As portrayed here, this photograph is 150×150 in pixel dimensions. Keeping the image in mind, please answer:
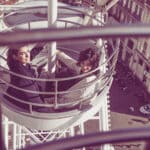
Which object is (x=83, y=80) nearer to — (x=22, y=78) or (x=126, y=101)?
(x=22, y=78)

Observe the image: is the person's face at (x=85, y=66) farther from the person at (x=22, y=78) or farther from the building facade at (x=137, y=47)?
the building facade at (x=137, y=47)

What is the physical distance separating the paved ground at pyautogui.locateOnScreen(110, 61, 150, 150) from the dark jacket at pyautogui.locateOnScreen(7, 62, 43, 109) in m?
21.3

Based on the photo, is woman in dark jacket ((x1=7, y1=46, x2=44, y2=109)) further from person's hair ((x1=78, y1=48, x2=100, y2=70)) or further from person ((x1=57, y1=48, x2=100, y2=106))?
person's hair ((x1=78, y1=48, x2=100, y2=70))

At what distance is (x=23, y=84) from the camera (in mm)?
5836

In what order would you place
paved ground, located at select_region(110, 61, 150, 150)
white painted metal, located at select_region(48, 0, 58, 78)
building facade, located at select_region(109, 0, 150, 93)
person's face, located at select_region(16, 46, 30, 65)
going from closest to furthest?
1. person's face, located at select_region(16, 46, 30, 65)
2. white painted metal, located at select_region(48, 0, 58, 78)
3. paved ground, located at select_region(110, 61, 150, 150)
4. building facade, located at select_region(109, 0, 150, 93)

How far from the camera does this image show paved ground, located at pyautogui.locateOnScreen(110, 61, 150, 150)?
1102 inches

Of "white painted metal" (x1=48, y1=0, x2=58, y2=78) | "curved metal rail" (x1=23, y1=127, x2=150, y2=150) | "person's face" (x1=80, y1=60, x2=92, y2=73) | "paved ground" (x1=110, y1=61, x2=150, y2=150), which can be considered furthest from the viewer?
"paved ground" (x1=110, y1=61, x2=150, y2=150)

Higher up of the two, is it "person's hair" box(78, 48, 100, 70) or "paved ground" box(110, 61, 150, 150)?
"person's hair" box(78, 48, 100, 70)

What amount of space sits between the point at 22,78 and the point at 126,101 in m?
24.6

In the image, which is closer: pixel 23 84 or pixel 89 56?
pixel 23 84

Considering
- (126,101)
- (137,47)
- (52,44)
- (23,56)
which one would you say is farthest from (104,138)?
(137,47)

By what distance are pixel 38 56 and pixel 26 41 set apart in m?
5.63

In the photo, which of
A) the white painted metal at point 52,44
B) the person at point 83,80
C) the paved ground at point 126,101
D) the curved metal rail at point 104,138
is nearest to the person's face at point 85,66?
the person at point 83,80

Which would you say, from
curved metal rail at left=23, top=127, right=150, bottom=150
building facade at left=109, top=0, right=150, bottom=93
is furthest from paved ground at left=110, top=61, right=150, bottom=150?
curved metal rail at left=23, top=127, right=150, bottom=150
